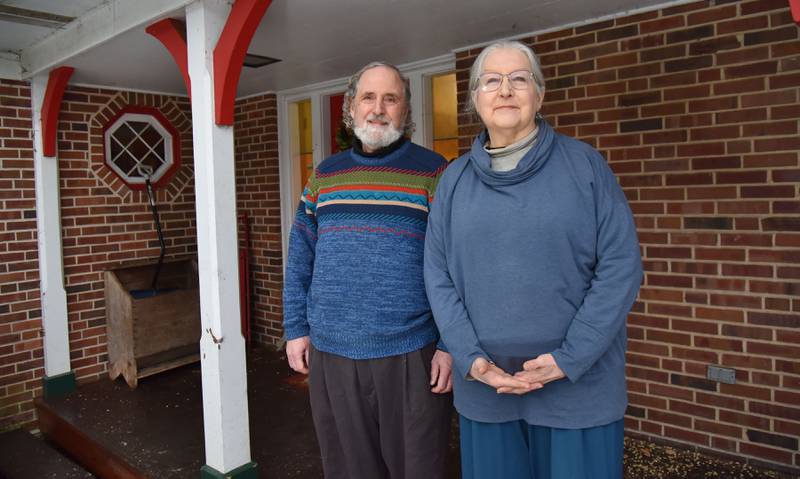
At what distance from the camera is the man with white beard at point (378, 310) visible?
1833 millimetres

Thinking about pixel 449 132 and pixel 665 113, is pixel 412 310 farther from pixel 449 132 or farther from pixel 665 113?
pixel 449 132

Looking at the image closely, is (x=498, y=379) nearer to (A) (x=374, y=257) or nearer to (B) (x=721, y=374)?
(A) (x=374, y=257)

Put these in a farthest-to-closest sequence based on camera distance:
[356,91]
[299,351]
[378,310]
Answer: [299,351]
[356,91]
[378,310]

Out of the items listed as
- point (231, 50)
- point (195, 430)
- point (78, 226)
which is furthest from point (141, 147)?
point (231, 50)

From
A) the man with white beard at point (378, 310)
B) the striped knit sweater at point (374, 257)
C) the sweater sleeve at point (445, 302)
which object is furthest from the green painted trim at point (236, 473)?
the sweater sleeve at point (445, 302)

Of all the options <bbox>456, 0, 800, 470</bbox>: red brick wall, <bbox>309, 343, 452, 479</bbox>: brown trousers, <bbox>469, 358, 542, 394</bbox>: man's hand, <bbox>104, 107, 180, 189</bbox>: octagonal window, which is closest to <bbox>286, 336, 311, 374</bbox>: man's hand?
<bbox>309, 343, 452, 479</bbox>: brown trousers

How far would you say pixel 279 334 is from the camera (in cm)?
520

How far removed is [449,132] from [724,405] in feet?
7.84

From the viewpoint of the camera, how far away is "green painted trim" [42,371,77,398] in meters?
4.26

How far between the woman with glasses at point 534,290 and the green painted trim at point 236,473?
164 cm

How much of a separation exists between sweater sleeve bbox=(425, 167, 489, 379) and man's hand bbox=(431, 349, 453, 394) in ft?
0.74

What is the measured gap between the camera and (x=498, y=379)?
4.83 feet

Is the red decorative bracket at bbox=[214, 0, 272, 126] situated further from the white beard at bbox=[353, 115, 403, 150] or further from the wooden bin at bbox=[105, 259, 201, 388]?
the wooden bin at bbox=[105, 259, 201, 388]

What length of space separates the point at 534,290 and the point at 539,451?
43 cm
